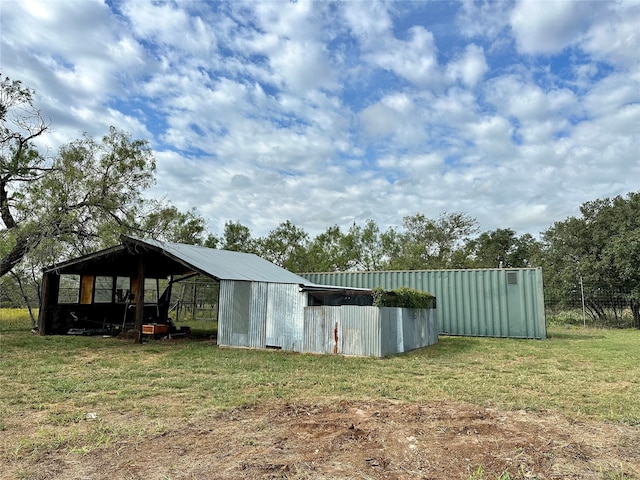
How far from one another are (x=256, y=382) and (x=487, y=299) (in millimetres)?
11217

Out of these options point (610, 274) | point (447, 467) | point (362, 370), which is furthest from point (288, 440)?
point (610, 274)

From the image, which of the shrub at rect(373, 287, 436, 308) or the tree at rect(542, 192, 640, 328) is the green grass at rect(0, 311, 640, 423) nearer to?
the shrub at rect(373, 287, 436, 308)

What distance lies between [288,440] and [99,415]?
8.11 ft

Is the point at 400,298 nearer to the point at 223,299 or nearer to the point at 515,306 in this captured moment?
the point at 223,299

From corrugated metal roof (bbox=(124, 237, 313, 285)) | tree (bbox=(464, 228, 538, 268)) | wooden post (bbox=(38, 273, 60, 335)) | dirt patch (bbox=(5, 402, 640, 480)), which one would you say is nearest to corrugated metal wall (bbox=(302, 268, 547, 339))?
corrugated metal roof (bbox=(124, 237, 313, 285))

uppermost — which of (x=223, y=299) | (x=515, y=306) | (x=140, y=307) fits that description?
(x=223, y=299)

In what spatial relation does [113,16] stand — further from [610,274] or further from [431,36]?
[610,274]

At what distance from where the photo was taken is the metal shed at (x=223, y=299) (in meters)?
11.1

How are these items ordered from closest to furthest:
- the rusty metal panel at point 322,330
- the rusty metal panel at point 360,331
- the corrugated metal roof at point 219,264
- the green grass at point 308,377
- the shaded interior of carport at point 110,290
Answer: the green grass at point 308,377 < the rusty metal panel at point 360,331 < the rusty metal panel at point 322,330 < the corrugated metal roof at point 219,264 < the shaded interior of carport at point 110,290

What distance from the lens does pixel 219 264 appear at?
1425 cm

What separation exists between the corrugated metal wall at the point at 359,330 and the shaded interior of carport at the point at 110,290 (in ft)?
17.2

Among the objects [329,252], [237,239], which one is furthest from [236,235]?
[329,252]

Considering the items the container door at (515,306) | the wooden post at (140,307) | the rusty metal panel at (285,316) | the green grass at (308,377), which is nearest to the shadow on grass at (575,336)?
the container door at (515,306)

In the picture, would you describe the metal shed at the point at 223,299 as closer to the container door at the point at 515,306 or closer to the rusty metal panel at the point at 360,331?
the rusty metal panel at the point at 360,331
